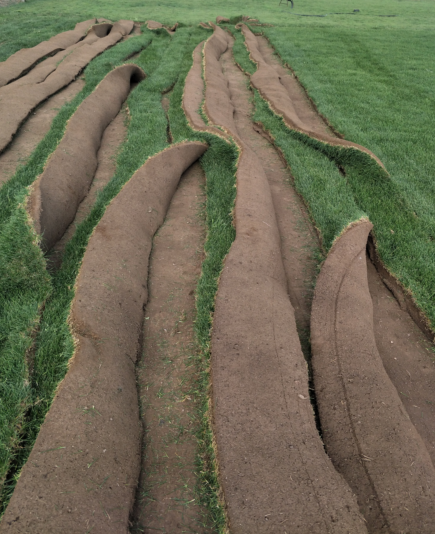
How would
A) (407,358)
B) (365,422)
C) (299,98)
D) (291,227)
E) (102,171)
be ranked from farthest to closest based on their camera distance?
(299,98)
(102,171)
(291,227)
(407,358)
(365,422)

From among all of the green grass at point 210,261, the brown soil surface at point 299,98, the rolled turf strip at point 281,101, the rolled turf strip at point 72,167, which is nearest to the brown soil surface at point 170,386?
the green grass at point 210,261

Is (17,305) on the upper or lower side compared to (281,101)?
lower

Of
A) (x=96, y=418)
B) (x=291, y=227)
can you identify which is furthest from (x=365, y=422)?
(x=291, y=227)

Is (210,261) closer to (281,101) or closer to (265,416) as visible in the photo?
(265,416)

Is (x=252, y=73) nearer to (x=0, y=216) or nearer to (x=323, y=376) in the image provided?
(x=0, y=216)

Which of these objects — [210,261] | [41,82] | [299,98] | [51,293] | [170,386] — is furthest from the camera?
[299,98]

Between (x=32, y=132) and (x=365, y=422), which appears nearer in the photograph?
(x=365, y=422)
